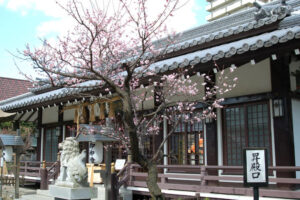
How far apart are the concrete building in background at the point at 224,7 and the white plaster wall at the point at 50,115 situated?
46.1 metres

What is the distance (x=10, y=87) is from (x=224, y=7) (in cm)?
4235

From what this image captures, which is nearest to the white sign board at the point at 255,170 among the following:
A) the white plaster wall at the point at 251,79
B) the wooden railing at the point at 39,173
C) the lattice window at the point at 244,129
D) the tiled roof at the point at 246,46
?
the tiled roof at the point at 246,46

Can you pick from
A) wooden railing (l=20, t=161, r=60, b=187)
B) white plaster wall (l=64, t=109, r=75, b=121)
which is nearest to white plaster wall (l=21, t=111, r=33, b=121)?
wooden railing (l=20, t=161, r=60, b=187)

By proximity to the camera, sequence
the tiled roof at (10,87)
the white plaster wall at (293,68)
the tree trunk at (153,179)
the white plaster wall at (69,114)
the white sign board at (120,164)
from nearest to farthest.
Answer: the tree trunk at (153,179) < the white plaster wall at (293,68) < the white sign board at (120,164) < the white plaster wall at (69,114) < the tiled roof at (10,87)

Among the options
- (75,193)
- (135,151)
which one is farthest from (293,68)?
(75,193)

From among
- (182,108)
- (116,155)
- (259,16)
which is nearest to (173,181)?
(182,108)

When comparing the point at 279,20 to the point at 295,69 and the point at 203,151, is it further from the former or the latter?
the point at 203,151

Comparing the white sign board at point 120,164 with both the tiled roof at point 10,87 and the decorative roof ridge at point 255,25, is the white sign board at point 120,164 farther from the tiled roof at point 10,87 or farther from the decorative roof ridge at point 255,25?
the tiled roof at point 10,87

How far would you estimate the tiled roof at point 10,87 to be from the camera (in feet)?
90.0

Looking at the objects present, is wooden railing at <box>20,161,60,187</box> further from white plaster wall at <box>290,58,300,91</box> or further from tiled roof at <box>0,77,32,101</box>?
tiled roof at <box>0,77,32,101</box>

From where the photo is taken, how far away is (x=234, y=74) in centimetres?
945

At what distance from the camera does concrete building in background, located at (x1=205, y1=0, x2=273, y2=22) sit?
184 ft

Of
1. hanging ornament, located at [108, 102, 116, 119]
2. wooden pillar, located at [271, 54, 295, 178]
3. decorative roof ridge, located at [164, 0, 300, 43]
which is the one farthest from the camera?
hanging ornament, located at [108, 102, 116, 119]

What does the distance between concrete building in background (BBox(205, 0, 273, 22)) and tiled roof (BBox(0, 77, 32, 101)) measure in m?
38.8
